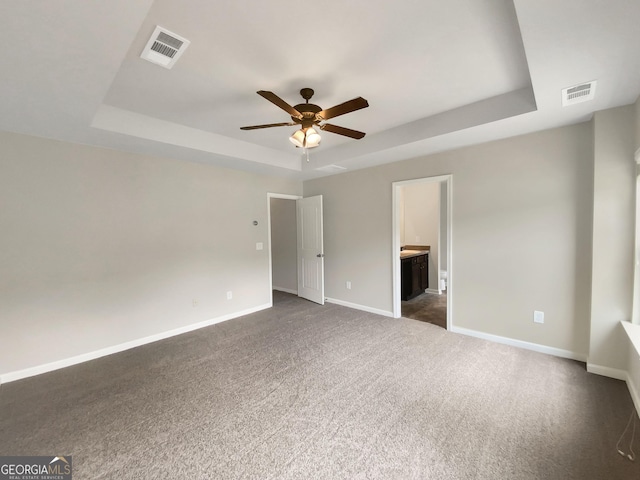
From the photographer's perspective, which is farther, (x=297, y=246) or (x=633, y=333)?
(x=297, y=246)

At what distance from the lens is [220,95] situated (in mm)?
2486

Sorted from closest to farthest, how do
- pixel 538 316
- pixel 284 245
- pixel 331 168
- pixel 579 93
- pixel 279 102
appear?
pixel 279 102, pixel 579 93, pixel 538 316, pixel 331 168, pixel 284 245

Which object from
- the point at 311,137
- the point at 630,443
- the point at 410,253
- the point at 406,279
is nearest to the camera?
the point at 630,443

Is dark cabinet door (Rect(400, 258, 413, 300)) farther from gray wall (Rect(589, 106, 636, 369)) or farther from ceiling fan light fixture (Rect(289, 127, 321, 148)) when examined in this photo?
ceiling fan light fixture (Rect(289, 127, 321, 148))

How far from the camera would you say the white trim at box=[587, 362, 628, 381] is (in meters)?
2.42

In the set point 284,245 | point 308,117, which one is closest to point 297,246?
point 284,245

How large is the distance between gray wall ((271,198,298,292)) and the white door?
0.39m

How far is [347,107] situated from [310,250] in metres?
3.49

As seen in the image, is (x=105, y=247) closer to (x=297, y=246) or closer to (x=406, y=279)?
(x=297, y=246)

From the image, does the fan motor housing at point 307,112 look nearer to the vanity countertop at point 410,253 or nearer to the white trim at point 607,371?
the vanity countertop at point 410,253

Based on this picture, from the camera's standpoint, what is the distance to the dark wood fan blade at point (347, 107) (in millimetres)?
1944

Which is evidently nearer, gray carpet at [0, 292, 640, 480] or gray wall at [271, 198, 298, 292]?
gray carpet at [0, 292, 640, 480]

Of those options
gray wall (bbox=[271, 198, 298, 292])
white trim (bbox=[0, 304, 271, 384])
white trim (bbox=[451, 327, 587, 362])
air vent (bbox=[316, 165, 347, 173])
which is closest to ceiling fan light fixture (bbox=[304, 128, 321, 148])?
air vent (bbox=[316, 165, 347, 173])

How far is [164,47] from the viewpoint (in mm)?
1793
